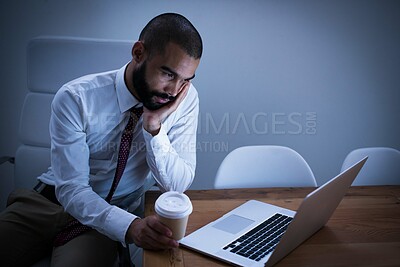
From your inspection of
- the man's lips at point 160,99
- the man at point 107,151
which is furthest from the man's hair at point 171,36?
the man's lips at point 160,99

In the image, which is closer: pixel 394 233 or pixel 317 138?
pixel 394 233

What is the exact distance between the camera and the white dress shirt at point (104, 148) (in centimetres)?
141

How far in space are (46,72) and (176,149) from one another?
0.65 metres

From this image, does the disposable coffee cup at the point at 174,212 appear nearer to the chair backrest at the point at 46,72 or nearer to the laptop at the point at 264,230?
the laptop at the point at 264,230

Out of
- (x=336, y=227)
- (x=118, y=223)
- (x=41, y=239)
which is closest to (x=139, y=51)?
(x=118, y=223)

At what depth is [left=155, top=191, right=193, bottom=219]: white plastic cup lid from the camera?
1.09 m

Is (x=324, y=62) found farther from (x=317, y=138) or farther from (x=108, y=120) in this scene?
(x=108, y=120)

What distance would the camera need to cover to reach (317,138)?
274 cm

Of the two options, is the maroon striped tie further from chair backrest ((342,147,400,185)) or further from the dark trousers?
chair backrest ((342,147,400,185))

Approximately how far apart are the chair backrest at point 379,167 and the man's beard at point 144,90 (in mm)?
895

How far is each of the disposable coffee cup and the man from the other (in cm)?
17

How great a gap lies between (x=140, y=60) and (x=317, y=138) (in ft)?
5.08

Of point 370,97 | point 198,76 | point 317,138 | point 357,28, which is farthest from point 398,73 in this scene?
point 198,76

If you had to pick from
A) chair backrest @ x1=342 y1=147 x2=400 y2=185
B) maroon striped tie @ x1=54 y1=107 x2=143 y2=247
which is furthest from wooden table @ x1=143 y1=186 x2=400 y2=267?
chair backrest @ x1=342 y1=147 x2=400 y2=185
